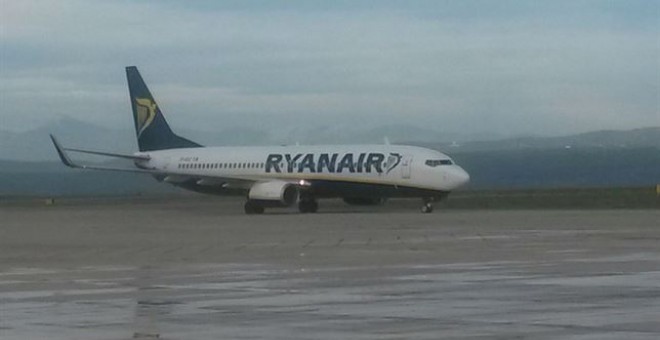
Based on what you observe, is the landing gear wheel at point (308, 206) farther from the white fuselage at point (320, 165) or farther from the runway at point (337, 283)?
the runway at point (337, 283)

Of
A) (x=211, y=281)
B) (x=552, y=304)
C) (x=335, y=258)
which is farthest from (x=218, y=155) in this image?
(x=552, y=304)

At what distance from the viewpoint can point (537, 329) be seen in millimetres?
14844

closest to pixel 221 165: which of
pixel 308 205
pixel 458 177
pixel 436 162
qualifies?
pixel 308 205

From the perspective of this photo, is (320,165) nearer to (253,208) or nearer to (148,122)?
(253,208)

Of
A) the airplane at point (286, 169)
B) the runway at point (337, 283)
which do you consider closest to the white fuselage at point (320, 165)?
the airplane at point (286, 169)

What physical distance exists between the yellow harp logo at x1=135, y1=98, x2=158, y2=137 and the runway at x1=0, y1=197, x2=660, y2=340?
90.6ft

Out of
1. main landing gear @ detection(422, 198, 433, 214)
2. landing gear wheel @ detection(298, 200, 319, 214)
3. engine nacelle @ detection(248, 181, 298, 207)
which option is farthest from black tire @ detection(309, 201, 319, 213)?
main landing gear @ detection(422, 198, 433, 214)

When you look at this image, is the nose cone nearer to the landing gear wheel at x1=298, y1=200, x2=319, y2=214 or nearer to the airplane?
the airplane

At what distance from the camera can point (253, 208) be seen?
6206 cm

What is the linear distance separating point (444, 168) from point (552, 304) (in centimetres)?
4012

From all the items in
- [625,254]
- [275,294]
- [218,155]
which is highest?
[218,155]

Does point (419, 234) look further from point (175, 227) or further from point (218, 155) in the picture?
point (218, 155)

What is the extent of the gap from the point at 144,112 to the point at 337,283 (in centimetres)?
5021

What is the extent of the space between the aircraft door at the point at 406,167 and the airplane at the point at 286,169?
0.12 ft
